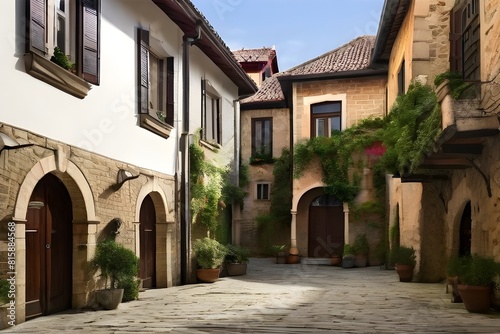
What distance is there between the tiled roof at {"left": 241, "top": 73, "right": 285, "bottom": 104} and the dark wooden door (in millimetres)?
12148

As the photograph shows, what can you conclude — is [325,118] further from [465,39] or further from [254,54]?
[465,39]

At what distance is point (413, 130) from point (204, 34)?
200 inches

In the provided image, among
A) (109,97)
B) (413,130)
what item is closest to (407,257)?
(413,130)

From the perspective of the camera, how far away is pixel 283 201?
2184 centimetres

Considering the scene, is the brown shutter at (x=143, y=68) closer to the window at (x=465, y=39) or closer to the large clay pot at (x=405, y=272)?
the window at (x=465, y=39)

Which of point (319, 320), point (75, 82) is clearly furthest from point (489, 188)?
point (75, 82)

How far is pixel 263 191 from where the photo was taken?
22750 mm

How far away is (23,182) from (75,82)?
1.70 m

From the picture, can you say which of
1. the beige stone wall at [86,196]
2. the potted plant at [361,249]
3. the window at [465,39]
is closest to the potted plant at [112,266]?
the beige stone wall at [86,196]

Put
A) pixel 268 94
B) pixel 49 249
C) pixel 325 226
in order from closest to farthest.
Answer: pixel 49 249, pixel 325 226, pixel 268 94

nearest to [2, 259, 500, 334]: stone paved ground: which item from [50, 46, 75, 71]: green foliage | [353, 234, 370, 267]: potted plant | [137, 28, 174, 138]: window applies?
→ [137, 28, 174, 138]: window

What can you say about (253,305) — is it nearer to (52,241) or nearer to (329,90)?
(52,241)

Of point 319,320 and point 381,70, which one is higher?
point 381,70

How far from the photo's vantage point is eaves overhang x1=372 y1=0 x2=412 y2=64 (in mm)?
13383
